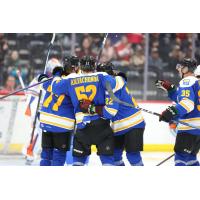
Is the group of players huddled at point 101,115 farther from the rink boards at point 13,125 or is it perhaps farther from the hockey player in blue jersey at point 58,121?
the rink boards at point 13,125

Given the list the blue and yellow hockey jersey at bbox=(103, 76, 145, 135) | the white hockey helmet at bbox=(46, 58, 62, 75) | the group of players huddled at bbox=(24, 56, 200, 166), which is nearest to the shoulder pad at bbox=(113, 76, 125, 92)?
the group of players huddled at bbox=(24, 56, 200, 166)

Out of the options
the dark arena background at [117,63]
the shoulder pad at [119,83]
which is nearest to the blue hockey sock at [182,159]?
the shoulder pad at [119,83]

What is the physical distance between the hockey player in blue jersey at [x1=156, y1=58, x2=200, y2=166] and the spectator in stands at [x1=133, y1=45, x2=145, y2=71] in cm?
377

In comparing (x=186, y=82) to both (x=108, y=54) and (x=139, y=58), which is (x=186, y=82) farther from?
(x=108, y=54)

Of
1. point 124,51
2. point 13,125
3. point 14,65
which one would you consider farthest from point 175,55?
point 13,125

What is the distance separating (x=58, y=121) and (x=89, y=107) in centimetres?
70

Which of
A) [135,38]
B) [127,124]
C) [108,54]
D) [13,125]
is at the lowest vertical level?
[13,125]

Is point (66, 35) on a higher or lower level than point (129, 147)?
higher

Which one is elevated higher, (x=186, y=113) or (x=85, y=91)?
(x=85, y=91)

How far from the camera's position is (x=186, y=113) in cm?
647
